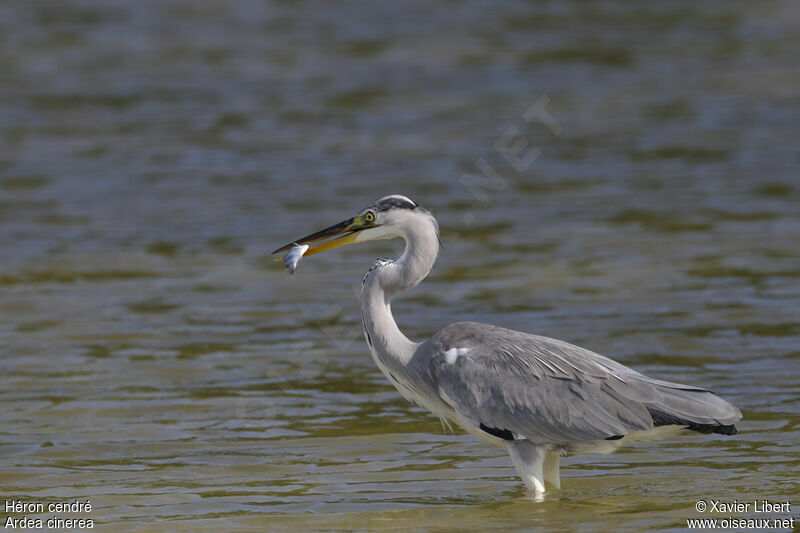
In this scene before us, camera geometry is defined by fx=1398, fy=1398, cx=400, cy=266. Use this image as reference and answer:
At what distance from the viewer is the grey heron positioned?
720 cm

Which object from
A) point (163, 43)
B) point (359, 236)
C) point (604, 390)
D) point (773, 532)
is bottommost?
point (773, 532)

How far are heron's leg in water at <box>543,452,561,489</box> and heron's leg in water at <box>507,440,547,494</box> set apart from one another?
128 millimetres

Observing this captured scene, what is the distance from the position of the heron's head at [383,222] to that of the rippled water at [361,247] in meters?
1.39

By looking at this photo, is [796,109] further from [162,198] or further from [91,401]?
[91,401]

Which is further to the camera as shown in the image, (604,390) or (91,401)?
(91,401)

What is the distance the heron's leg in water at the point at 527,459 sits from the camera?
728cm

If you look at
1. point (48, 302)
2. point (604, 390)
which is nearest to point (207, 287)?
point (48, 302)

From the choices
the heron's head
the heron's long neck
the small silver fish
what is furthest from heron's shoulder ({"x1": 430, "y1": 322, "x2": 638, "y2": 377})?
the small silver fish

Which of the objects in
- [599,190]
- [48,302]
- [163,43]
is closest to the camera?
[48,302]

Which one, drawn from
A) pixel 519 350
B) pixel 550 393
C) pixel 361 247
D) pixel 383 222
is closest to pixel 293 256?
pixel 383 222

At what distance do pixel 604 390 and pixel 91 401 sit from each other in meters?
3.88

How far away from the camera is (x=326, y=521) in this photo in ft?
23.5

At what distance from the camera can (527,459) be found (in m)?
7.32

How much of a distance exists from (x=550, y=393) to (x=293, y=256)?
1.60m
